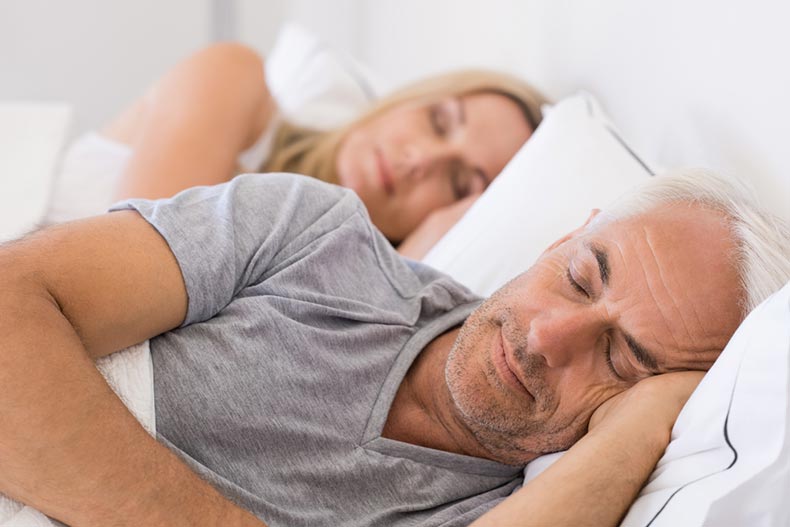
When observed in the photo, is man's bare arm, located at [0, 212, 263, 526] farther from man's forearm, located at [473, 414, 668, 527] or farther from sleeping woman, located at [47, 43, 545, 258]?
sleeping woman, located at [47, 43, 545, 258]

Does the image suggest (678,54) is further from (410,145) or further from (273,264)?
(273,264)

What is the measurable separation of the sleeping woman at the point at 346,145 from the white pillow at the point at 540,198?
0.74 feet

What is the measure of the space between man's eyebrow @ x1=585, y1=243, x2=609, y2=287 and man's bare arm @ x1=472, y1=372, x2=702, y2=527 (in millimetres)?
124

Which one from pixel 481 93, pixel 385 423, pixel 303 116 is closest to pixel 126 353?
pixel 385 423

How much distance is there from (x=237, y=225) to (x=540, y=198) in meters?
0.58

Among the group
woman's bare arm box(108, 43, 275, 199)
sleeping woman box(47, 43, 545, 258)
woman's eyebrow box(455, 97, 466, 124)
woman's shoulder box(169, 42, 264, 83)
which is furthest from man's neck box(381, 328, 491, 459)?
woman's shoulder box(169, 42, 264, 83)

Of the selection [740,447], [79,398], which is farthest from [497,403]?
[79,398]

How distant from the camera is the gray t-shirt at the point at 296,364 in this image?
3.13 feet

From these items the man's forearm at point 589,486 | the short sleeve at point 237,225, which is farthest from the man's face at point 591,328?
the short sleeve at point 237,225

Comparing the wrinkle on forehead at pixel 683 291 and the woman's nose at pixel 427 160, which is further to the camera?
the woman's nose at pixel 427 160

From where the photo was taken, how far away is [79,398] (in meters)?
0.81

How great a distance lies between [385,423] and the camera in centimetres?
106

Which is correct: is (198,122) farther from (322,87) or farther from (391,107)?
(322,87)

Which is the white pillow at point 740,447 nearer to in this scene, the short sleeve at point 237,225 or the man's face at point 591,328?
the man's face at point 591,328
